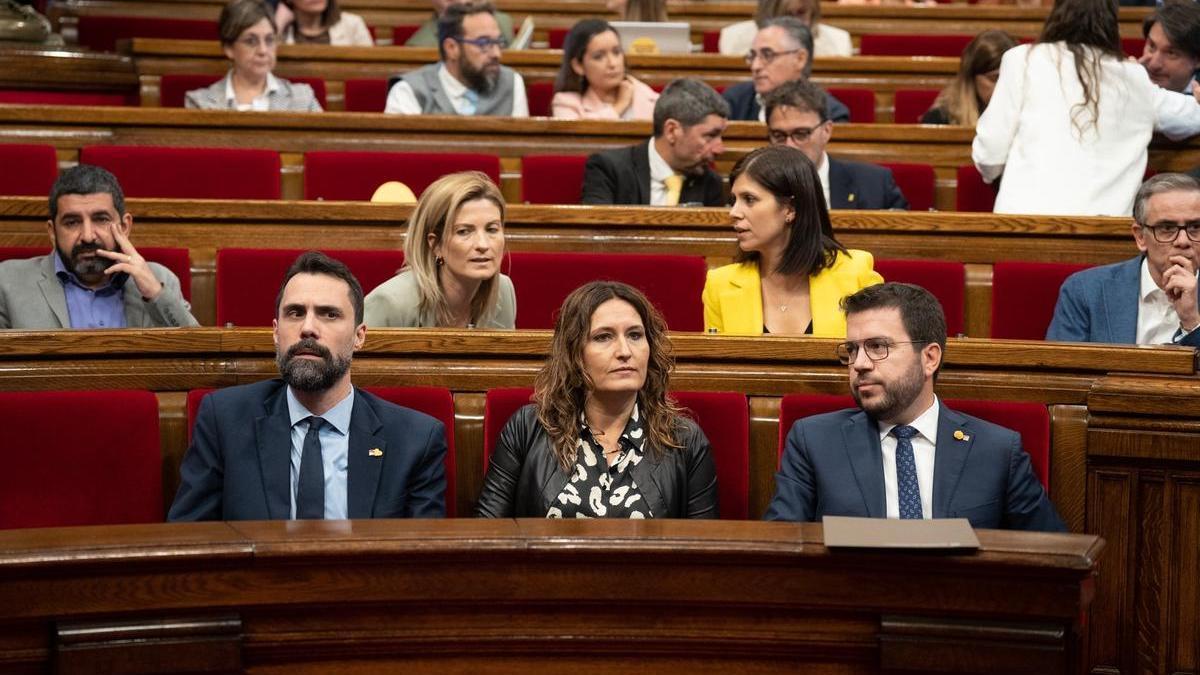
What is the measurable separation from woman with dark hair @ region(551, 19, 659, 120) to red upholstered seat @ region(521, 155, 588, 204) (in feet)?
0.92

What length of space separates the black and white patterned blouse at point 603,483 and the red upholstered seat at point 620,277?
0.54 m

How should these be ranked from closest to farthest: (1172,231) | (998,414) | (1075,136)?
(998,414) < (1172,231) < (1075,136)

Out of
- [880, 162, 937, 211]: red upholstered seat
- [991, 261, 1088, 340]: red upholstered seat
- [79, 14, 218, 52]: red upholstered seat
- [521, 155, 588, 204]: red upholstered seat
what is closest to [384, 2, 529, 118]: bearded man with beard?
[521, 155, 588, 204]: red upholstered seat

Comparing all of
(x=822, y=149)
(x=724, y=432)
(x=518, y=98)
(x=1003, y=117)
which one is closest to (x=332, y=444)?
(x=724, y=432)

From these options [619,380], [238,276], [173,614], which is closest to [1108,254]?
[619,380]

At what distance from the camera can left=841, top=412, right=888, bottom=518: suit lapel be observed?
1726mm

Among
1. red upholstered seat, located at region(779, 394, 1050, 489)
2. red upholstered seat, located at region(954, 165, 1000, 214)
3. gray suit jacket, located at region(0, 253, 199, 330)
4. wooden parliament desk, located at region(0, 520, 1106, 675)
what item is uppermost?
red upholstered seat, located at region(954, 165, 1000, 214)

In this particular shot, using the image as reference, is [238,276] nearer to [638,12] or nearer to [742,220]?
[742,220]

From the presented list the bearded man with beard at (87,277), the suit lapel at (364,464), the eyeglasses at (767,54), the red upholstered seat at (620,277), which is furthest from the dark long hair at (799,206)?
the eyeglasses at (767,54)

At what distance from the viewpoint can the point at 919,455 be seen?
1757 millimetres

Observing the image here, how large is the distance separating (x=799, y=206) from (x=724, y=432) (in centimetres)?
46

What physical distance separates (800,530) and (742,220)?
3.05 feet

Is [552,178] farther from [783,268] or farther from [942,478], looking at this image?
[942,478]

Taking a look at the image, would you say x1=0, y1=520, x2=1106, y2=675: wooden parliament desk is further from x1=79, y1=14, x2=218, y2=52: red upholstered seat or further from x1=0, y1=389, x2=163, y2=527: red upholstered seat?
x1=79, y1=14, x2=218, y2=52: red upholstered seat
